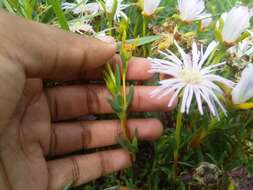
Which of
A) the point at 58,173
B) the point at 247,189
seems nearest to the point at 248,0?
the point at 247,189

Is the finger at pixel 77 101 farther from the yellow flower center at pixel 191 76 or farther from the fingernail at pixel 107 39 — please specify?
the yellow flower center at pixel 191 76

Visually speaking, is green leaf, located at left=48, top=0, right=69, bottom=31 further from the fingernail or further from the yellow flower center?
the yellow flower center

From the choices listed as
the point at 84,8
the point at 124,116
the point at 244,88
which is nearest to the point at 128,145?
the point at 124,116

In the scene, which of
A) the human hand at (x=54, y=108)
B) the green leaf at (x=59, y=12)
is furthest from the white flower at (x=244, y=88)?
the green leaf at (x=59, y=12)

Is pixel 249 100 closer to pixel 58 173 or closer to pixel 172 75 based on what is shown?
pixel 172 75

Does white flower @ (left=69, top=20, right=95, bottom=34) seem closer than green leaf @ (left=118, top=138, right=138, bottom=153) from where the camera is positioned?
No

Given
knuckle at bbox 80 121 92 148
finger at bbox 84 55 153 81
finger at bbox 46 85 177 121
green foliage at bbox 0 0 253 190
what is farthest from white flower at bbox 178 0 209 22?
knuckle at bbox 80 121 92 148
